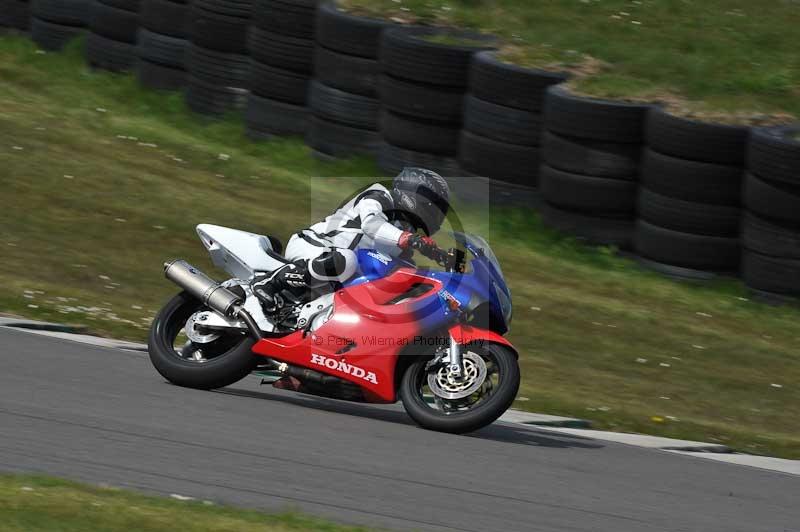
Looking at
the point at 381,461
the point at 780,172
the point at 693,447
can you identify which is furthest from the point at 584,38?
the point at 381,461

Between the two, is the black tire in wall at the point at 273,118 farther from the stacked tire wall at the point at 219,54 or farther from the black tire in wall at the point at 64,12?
the black tire in wall at the point at 64,12

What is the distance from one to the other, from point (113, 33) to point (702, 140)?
8.56 m

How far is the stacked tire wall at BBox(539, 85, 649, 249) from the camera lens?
12.2 metres

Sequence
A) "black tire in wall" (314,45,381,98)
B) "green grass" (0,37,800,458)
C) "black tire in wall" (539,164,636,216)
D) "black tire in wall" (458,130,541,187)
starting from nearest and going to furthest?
"green grass" (0,37,800,458) → "black tire in wall" (539,164,636,216) → "black tire in wall" (458,130,541,187) → "black tire in wall" (314,45,381,98)

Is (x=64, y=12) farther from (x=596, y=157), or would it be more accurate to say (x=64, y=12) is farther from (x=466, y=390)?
(x=466, y=390)

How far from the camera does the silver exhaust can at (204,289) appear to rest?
23.9ft

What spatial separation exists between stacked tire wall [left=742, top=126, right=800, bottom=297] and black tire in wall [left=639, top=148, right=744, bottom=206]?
17cm

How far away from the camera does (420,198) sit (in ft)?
23.9

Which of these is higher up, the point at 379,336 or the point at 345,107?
the point at 379,336

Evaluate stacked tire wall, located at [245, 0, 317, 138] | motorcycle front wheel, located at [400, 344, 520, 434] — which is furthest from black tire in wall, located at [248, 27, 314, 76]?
motorcycle front wheel, located at [400, 344, 520, 434]

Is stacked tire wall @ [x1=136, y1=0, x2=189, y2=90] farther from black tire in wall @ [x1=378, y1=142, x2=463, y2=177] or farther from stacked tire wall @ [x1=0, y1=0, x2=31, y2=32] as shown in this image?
black tire in wall @ [x1=378, y1=142, x2=463, y2=177]

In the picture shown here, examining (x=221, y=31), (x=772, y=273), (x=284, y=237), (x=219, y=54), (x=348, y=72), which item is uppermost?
(x=221, y=31)

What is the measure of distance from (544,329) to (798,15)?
721 cm

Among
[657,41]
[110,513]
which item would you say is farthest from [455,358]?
[657,41]
